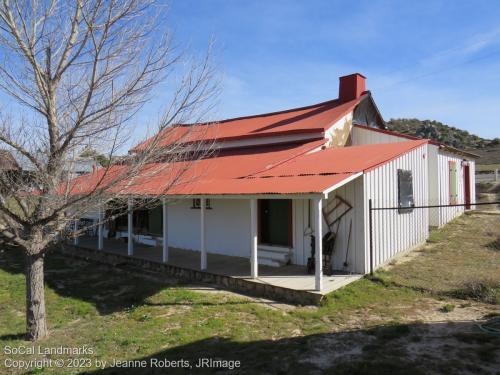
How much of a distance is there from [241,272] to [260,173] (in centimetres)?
283

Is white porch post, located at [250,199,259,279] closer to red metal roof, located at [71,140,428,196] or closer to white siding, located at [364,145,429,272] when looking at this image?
red metal roof, located at [71,140,428,196]

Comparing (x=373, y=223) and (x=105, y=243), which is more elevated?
(x=373, y=223)

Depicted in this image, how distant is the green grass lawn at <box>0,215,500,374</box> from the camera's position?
18.2 ft

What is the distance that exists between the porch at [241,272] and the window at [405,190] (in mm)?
2989

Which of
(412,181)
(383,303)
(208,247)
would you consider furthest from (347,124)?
(383,303)

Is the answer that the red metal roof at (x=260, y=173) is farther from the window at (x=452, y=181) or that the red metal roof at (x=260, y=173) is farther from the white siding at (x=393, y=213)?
the window at (x=452, y=181)

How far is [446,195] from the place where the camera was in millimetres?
15484

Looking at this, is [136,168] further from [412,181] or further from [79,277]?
[412,181]

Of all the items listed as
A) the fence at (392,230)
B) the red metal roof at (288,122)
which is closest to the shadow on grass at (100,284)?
the fence at (392,230)

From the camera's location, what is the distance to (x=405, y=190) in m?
11.5

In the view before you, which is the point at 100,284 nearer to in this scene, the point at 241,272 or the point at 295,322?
the point at 241,272

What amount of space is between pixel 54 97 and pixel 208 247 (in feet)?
25.7

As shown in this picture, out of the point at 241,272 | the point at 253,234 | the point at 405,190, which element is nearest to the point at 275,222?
the point at 241,272

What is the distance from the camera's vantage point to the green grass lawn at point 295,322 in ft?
18.2
